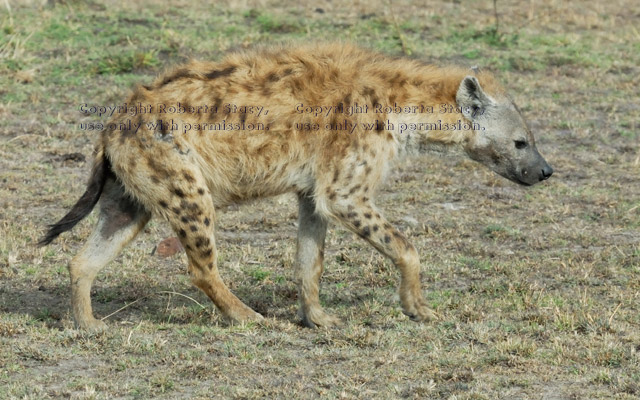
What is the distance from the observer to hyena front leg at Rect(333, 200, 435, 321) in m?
4.47

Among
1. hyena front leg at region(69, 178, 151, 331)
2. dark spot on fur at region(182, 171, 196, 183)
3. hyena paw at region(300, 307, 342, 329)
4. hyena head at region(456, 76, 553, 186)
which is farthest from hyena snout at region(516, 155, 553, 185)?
hyena front leg at region(69, 178, 151, 331)

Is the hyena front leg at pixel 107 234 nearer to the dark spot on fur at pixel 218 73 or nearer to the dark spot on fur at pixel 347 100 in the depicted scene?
the dark spot on fur at pixel 218 73

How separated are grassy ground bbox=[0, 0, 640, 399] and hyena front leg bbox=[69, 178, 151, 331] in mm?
245

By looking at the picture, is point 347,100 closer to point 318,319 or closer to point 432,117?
point 432,117

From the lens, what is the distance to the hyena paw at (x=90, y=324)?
14.4 ft

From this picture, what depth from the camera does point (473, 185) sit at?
682cm

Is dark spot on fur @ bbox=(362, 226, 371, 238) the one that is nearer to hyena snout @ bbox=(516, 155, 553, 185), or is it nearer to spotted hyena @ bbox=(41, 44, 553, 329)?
spotted hyena @ bbox=(41, 44, 553, 329)

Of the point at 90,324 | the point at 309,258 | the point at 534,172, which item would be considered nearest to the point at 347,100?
the point at 309,258

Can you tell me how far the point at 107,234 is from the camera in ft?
14.9

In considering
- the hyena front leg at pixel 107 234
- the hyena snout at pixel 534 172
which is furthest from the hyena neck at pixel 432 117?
the hyena front leg at pixel 107 234

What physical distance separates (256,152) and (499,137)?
1.17 meters

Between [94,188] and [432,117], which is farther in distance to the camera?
[432,117]

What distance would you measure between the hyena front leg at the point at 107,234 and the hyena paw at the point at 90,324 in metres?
0.02

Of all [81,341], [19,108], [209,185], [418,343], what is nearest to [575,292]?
[418,343]
